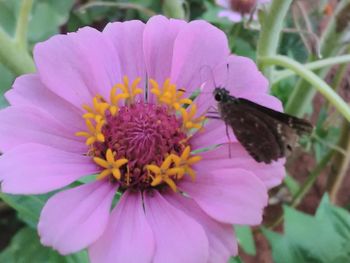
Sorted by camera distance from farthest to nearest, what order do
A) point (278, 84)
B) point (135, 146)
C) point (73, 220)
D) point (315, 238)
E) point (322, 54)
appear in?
point (278, 84), point (322, 54), point (315, 238), point (135, 146), point (73, 220)

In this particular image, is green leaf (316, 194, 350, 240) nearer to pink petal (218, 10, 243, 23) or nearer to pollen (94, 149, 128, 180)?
pollen (94, 149, 128, 180)

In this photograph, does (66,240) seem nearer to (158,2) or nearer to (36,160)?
(36,160)

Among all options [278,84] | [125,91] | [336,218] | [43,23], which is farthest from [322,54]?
[43,23]

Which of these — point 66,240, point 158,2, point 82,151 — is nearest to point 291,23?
point 158,2

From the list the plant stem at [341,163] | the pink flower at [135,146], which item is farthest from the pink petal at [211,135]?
the plant stem at [341,163]

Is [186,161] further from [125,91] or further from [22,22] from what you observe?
[22,22]

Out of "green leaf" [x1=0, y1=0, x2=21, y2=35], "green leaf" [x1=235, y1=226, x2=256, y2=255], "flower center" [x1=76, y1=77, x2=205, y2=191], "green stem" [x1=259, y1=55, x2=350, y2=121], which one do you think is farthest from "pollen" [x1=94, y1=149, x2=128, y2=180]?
"green leaf" [x1=0, y1=0, x2=21, y2=35]
